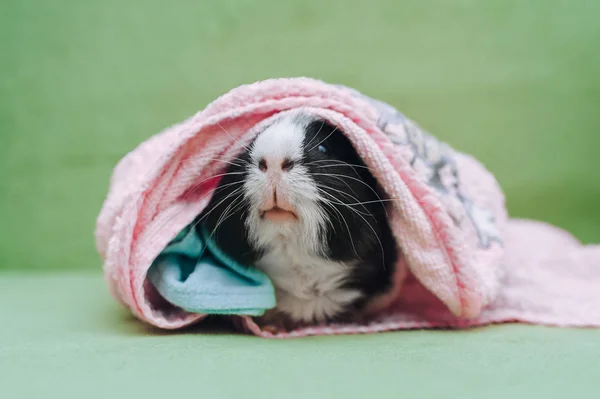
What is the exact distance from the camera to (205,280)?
96 centimetres

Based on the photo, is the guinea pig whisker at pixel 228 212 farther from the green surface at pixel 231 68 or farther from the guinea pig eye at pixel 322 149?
the green surface at pixel 231 68

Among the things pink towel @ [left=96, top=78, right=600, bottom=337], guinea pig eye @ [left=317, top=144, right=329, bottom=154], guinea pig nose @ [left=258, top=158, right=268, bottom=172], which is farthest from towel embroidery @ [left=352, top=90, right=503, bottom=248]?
guinea pig nose @ [left=258, top=158, right=268, bottom=172]

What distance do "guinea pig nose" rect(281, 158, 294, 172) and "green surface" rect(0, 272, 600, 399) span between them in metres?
0.25

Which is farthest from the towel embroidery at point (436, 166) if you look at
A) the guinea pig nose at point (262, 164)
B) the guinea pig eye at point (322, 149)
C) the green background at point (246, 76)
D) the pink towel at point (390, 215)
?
the green background at point (246, 76)

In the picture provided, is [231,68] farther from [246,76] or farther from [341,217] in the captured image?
[341,217]

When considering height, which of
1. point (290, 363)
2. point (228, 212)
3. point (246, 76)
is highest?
point (246, 76)

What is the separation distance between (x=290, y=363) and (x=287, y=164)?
0.28m

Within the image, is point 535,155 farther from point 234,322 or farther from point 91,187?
point 91,187

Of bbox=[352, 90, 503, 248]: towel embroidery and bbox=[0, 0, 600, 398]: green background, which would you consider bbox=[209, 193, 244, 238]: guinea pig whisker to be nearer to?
bbox=[352, 90, 503, 248]: towel embroidery

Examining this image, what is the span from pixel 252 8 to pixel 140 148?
644 mm

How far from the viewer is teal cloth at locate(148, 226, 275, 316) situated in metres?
0.94

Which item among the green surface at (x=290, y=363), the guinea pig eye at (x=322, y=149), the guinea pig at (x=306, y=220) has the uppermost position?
the guinea pig eye at (x=322, y=149)

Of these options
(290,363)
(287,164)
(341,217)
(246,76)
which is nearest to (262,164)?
(287,164)

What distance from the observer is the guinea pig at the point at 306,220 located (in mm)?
879
